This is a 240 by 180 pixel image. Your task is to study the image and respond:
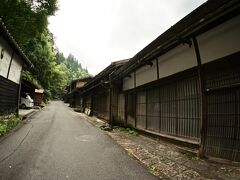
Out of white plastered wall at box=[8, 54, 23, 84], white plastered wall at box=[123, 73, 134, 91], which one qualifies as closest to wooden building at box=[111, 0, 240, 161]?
white plastered wall at box=[123, 73, 134, 91]

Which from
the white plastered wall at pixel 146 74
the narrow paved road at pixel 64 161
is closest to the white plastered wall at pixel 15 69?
the narrow paved road at pixel 64 161

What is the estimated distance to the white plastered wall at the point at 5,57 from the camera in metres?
13.4

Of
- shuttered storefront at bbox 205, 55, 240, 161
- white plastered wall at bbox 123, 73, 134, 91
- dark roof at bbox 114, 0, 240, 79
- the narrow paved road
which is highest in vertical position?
dark roof at bbox 114, 0, 240, 79

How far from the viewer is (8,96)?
16500mm

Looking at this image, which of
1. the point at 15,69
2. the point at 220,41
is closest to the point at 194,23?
the point at 220,41

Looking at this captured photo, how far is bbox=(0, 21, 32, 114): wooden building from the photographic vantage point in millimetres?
13430

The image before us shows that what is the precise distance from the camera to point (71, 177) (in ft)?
19.1

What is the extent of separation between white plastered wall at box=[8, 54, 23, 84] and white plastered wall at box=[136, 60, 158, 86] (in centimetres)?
905

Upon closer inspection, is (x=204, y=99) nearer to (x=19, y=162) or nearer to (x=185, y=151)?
(x=185, y=151)

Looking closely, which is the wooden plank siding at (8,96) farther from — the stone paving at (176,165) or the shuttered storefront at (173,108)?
the stone paving at (176,165)

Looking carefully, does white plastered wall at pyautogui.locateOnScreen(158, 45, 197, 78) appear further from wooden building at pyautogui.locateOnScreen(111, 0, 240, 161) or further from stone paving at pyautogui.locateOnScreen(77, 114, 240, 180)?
stone paving at pyautogui.locateOnScreen(77, 114, 240, 180)

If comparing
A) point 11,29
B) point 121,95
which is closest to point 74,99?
point 11,29

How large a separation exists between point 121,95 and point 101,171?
11186 mm

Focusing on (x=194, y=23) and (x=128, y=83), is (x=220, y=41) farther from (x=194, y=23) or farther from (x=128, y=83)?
(x=128, y=83)
